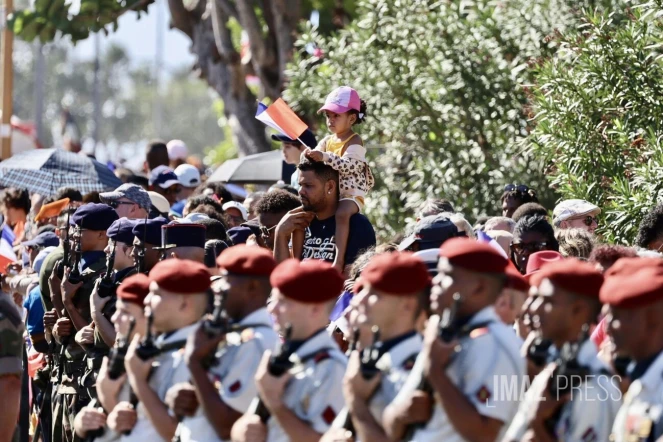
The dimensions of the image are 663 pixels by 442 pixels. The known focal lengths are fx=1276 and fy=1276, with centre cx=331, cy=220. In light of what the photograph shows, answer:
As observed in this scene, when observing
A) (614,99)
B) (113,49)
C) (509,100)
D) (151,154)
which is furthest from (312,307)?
(113,49)

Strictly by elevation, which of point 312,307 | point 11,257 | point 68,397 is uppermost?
point 312,307

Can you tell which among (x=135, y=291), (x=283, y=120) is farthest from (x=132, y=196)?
(x=135, y=291)

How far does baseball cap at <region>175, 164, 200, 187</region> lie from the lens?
11.9 m

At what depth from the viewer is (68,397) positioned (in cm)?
791

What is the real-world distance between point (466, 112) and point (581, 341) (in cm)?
750

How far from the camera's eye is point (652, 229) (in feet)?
24.7

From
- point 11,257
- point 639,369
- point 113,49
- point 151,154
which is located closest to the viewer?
point 639,369

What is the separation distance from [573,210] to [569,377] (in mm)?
4263

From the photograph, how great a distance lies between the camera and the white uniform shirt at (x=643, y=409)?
4.38m

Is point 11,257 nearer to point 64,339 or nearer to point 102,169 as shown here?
point 64,339

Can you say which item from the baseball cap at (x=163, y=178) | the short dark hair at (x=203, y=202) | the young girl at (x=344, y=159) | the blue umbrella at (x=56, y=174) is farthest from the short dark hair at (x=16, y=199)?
the young girl at (x=344, y=159)

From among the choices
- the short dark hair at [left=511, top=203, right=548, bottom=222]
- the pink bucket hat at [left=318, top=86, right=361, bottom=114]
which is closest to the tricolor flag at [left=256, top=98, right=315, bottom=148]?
the pink bucket hat at [left=318, top=86, right=361, bottom=114]

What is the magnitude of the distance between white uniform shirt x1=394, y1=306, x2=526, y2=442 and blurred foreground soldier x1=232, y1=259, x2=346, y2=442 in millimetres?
430

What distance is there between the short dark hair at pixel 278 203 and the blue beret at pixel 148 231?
4.72 ft
